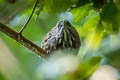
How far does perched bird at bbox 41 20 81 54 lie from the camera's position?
1226mm

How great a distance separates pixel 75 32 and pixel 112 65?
Result: 2.88ft

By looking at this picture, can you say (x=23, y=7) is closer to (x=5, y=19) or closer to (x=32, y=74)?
(x=5, y=19)

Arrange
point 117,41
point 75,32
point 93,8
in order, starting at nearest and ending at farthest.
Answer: point 117,41 → point 93,8 → point 75,32

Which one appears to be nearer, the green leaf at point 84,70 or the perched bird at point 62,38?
the green leaf at point 84,70

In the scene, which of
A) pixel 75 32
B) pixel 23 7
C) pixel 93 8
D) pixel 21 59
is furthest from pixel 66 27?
pixel 21 59

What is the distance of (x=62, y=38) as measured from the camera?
1.31 metres

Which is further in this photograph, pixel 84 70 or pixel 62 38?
pixel 62 38

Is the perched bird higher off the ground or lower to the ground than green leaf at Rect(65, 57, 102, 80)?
higher

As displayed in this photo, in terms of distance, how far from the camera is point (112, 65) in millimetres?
332

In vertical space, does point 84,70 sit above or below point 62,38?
below

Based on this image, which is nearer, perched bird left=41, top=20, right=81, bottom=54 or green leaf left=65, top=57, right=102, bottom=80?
green leaf left=65, top=57, right=102, bottom=80

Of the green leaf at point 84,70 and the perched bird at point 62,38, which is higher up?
the perched bird at point 62,38

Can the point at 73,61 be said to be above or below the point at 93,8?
below

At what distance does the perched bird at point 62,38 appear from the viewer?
1226 millimetres
